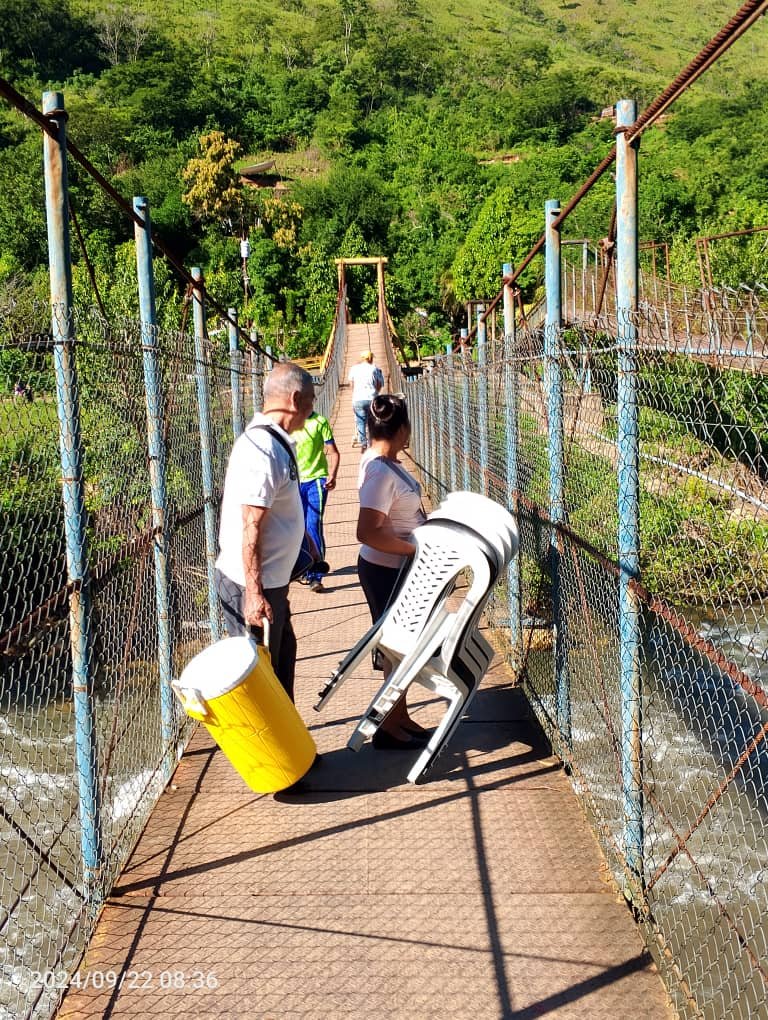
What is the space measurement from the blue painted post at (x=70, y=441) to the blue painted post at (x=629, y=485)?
4.86 feet

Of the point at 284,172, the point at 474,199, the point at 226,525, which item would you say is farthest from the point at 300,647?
the point at 284,172

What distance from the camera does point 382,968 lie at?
289 cm

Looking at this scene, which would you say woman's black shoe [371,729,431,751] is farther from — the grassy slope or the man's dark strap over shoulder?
the grassy slope

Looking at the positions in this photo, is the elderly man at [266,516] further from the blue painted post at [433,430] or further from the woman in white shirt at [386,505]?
the blue painted post at [433,430]

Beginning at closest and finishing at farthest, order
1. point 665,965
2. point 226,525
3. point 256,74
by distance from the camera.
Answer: point 665,965
point 226,525
point 256,74

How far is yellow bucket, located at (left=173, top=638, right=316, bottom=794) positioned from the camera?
3.57 metres

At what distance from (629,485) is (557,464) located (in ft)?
4.10

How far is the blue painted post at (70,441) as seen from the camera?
296 centimetres

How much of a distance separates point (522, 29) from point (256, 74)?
64.6 m

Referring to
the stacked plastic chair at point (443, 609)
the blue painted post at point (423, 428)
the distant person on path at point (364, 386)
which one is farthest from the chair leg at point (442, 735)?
the blue painted post at point (423, 428)

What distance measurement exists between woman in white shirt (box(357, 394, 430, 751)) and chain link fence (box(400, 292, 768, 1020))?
22.7 inches

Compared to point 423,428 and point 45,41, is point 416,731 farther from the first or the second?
point 45,41

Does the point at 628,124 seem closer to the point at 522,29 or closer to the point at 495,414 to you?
the point at 495,414

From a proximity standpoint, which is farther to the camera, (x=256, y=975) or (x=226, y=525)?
(x=226, y=525)
